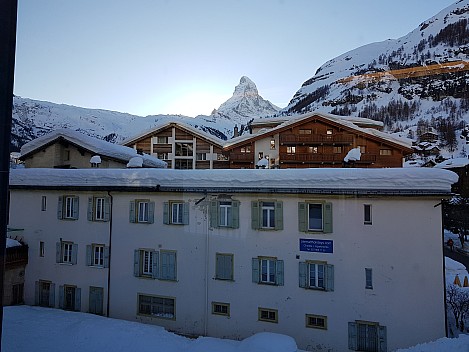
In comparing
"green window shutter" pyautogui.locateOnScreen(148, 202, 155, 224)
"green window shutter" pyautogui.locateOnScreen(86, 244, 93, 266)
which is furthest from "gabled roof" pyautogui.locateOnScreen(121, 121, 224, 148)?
"green window shutter" pyautogui.locateOnScreen(86, 244, 93, 266)

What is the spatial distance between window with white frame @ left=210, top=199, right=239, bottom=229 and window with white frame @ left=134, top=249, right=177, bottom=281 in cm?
204

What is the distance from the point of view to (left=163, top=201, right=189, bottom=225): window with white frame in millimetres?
12602

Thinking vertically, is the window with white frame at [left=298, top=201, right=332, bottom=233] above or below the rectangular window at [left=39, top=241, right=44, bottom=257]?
above

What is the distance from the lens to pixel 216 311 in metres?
11.9

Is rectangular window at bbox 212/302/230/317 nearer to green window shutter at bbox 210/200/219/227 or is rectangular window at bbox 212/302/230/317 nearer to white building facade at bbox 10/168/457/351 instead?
white building facade at bbox 10/168/457/351

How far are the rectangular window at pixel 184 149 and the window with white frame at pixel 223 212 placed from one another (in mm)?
17693

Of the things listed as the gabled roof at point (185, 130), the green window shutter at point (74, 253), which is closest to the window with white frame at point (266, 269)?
the green window shutter at point (74, 253)

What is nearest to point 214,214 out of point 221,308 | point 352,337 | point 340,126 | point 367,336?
point 221,308

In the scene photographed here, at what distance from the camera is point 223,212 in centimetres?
1217

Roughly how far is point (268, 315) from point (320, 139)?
17.6 m

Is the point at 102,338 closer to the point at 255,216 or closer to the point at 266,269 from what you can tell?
the point at 266,269

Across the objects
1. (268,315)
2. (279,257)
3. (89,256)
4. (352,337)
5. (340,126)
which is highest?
(340,126)

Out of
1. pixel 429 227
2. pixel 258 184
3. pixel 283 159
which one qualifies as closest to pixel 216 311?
pixel 258 184

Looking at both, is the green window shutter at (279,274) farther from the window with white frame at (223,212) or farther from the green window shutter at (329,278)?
the window with white frame at (223,212)
